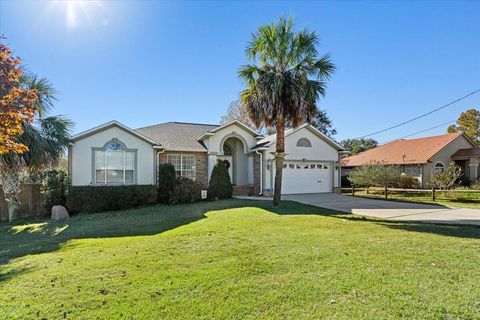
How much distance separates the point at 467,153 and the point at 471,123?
55.3ft

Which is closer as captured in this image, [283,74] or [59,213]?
[283,74]

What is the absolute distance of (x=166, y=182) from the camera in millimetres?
16688

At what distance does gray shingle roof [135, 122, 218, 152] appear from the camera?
19.4 meters

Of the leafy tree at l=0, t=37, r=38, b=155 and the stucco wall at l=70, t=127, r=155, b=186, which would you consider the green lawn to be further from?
the stucco wall at l=70, t=127, r=155, b=186

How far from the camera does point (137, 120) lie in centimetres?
2709

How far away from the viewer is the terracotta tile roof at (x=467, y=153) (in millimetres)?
26112

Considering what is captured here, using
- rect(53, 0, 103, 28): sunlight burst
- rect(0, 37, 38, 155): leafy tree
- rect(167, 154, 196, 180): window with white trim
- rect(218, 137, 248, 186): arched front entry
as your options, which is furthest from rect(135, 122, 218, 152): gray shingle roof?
rect(0, 37, 38, 155): leafy tree

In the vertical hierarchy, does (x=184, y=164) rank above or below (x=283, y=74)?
below

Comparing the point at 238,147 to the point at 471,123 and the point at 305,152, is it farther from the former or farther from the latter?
the point at 471,123

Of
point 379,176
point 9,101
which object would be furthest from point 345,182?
point 9,101

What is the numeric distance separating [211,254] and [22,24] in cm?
1236

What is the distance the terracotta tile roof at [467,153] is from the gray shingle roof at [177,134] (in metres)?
24.3

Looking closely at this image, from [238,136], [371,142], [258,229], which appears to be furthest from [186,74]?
[371,142]

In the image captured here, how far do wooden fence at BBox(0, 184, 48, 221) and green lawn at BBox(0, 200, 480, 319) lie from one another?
727 cm
